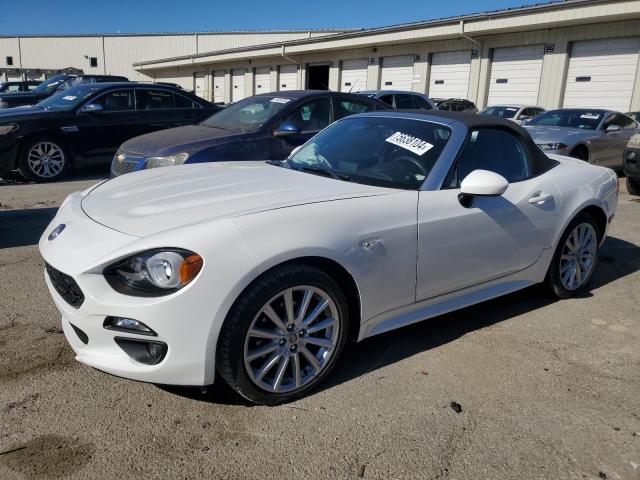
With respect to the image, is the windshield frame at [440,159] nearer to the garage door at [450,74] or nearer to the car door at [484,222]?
the car door at [484,222]

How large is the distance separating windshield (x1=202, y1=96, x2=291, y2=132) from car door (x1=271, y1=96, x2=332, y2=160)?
0.21 metres

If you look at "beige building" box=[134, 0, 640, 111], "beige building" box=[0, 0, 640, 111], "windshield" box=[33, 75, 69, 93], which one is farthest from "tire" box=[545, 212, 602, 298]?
"windshield" box=[33, 75, 69, 93]

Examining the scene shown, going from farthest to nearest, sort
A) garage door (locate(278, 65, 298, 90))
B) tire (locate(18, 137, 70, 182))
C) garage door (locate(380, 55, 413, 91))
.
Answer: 1. garage door (locate(278, 65, 298, 90))
2. garage door (locate(380, 55, 413, 91))
3. tire (locate(18, 137, 70, 182))

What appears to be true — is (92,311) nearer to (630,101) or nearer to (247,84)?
(630,101)

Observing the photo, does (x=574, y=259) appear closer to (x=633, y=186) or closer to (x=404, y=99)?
(x=633, y=186)

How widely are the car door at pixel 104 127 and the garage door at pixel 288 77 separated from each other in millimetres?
20970

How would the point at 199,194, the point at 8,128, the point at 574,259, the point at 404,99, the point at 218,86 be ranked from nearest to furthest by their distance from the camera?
the point at 199,194
the point at 574,259
the point at 8,128
the point at 404,99
the point at 218,86

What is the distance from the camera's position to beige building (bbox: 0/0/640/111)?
628 inches

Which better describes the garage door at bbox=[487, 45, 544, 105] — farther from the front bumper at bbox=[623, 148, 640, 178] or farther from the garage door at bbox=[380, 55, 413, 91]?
the front bumper at bbox=[623, 148, 640, 178]

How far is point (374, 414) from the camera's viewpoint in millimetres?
2699

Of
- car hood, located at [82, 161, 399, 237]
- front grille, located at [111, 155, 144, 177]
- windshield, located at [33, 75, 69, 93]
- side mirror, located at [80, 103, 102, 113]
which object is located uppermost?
windshield, located at [33, 75, 69, 93]

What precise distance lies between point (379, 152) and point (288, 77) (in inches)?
1111

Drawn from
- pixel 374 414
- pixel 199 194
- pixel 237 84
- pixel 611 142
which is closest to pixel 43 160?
pixel 199 194

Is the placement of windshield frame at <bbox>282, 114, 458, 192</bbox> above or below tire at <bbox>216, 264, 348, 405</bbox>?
above
